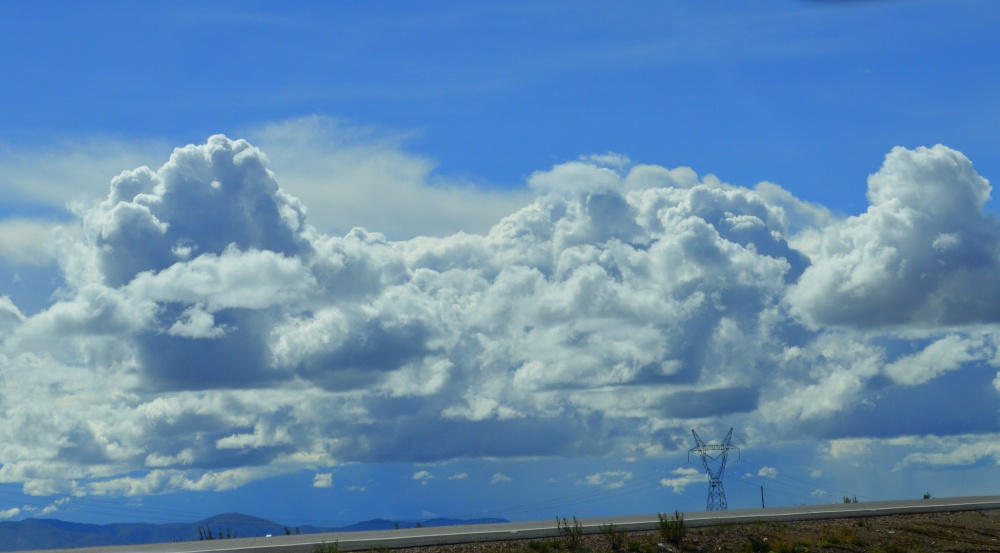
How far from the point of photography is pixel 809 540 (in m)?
41.9

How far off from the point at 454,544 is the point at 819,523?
16.5m

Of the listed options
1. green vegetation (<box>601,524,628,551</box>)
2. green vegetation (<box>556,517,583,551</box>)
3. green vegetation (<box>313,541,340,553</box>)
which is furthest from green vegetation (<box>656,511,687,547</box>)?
green vegetation (<box>313,541,340,553</box>)

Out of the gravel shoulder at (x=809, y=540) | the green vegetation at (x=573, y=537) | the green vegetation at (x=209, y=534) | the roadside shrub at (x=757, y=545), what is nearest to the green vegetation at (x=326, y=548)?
the gravel shoulder at (x=809, y=540)

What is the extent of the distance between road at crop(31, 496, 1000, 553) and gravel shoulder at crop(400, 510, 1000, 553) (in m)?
1.18

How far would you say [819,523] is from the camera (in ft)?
154

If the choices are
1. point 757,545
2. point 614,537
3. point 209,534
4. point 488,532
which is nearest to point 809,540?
point 757,545

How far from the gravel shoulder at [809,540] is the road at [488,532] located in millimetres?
1179

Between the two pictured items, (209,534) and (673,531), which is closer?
(673,531)

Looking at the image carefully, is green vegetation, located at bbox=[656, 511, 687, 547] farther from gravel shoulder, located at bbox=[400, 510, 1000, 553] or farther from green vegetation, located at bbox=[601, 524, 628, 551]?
green vegetation, located at bbox=[601, 524, 628, 551]

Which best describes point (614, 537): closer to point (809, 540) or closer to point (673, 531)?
point (673, 531)

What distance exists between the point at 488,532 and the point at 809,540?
12.0 m

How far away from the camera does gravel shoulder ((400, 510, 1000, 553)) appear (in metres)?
39.4

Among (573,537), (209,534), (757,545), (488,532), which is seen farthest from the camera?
(209,534)

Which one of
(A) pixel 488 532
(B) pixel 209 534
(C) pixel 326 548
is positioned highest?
(B) pixel 209 534
